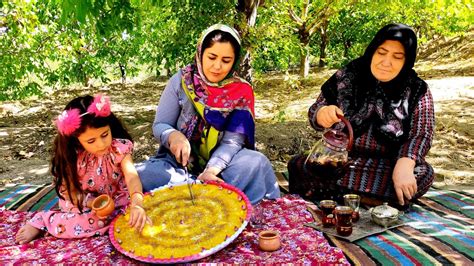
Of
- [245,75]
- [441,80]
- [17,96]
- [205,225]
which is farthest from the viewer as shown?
[17,96]

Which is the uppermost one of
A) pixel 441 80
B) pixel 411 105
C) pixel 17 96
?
pixel 411 105

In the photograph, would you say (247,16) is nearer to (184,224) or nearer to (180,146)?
(180,146)

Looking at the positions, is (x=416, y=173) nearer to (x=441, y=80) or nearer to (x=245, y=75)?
(x=245, y=75)

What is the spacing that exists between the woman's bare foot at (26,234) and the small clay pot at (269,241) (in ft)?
4.12

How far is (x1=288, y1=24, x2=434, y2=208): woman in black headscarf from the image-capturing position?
9.37 ft

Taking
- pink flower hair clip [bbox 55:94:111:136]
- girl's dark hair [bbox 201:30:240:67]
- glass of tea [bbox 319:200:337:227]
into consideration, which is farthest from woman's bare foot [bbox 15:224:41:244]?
glass of tea [bbox 319:200:337:227]

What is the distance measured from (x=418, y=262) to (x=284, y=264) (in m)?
0.63

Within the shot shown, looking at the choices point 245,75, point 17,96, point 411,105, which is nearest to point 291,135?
point 245,75

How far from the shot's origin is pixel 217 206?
2.60 meters

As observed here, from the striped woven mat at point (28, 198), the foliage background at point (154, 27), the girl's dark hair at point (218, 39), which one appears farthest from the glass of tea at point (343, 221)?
the foliage background at point (154, 27)

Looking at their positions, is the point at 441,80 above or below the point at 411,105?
below

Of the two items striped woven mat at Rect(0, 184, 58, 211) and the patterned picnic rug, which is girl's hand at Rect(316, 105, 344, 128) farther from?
striped woven mat at Rect(0, 184, 58, 211)

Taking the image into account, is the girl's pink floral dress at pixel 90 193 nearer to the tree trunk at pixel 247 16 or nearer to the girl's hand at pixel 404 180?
the girl's hand at pixel 404 180

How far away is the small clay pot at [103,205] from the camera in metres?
2.55
